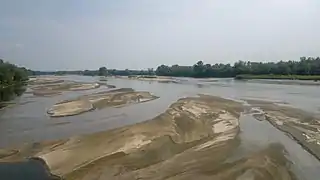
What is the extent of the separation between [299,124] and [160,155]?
38.6 ft

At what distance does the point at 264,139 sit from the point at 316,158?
4.18m

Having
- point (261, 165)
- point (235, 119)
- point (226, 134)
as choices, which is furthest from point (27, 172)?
point (235, 119)

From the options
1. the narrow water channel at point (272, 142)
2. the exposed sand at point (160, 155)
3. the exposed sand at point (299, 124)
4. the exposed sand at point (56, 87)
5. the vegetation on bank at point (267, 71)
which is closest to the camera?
the exposed sand at point (160, 155)

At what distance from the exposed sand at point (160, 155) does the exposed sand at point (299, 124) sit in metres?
2.06

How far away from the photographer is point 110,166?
45.3 feet

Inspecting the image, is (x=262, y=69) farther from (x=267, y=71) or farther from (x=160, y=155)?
(x=160, y=155)

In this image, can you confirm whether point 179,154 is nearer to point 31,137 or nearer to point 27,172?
point 27,172

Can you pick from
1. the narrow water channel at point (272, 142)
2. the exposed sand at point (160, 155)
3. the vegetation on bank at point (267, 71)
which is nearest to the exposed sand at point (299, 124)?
the narrow water channel at point (272, 142)

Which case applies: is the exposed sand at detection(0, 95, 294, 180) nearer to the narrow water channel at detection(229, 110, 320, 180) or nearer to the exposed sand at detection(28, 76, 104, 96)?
the narrow water channel at detection(229, 110, 320, 180)

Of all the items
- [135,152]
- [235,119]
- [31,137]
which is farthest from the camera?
[235,119]

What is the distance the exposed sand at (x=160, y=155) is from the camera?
12.8 m

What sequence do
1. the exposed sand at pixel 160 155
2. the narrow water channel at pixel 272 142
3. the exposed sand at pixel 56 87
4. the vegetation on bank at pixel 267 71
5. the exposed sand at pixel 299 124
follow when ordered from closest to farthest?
the exposed sand at pixel 160 155 → the narrow water channel at pixel 272 142 → the exposed sand at pixel 299 124 → the exposed sand at pixel 56 87 → the vegetation on bank at pixel 267 71

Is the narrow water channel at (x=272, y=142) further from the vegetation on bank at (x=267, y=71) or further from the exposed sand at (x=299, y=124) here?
the vegetation on bank at (x=267, y=71)

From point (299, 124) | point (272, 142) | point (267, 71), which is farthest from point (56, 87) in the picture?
point (267, 71)
